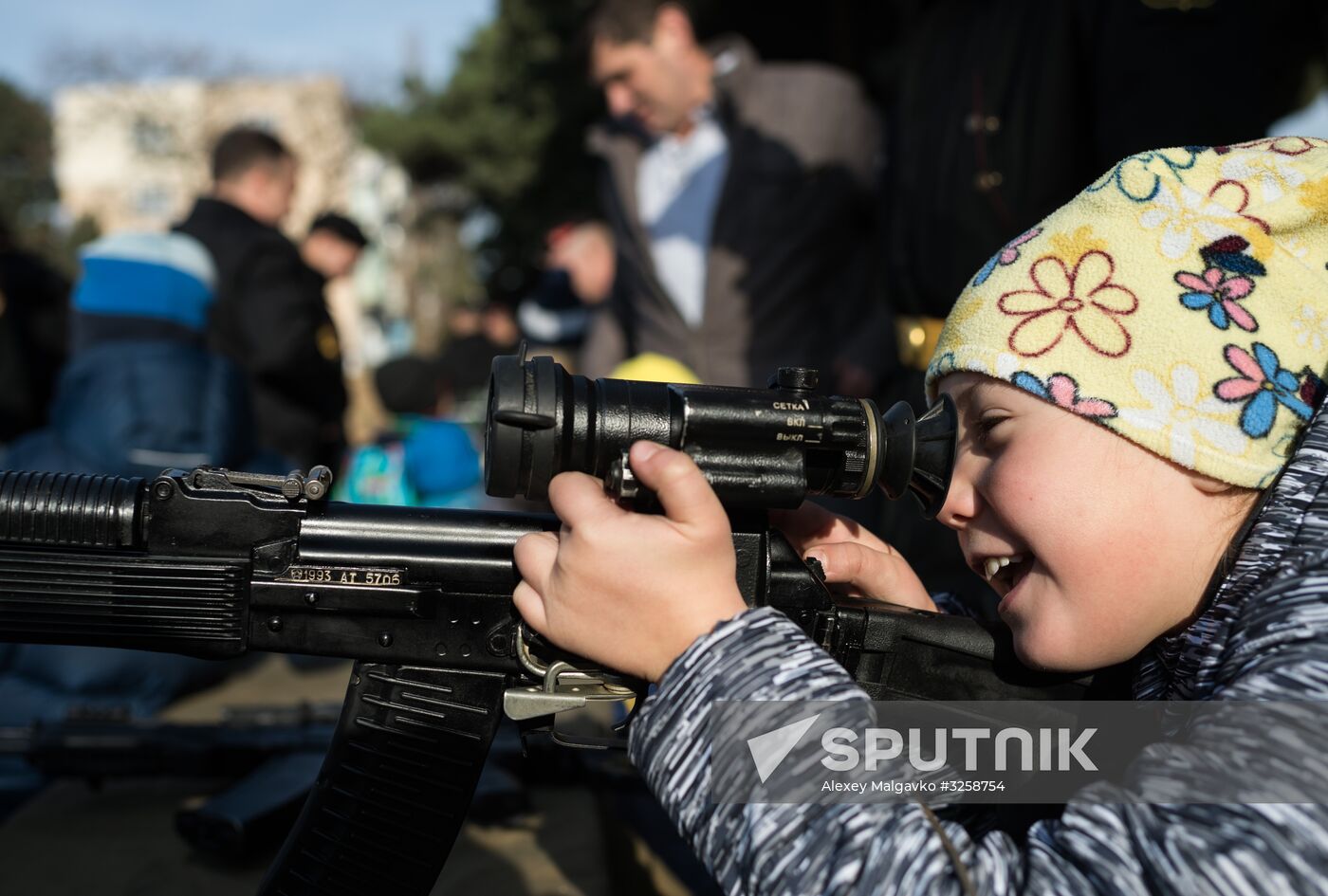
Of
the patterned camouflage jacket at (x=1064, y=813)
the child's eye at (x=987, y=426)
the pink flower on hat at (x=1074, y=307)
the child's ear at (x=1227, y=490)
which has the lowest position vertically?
the patterned camouflage jacket at (x=1064, y=813)

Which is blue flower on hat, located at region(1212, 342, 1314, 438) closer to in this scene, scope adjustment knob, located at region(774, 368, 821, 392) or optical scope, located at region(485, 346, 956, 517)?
optical scope, located at region(485, 346, 956, 517)

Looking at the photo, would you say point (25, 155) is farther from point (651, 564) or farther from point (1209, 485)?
point (1209, 485)

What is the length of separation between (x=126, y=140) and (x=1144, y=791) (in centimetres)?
1988

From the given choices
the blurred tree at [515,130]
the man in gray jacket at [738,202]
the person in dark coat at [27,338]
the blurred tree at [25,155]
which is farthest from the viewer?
the blurred tree at [25,155]

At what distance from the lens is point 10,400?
5.66 m

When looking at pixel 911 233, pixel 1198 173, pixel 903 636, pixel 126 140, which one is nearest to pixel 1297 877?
pixel 903 636

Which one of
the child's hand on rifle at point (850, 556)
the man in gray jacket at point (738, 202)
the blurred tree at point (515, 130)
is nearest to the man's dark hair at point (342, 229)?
the man in gray jacket at point (738, 202)

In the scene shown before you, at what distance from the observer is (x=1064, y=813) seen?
39.5 inches

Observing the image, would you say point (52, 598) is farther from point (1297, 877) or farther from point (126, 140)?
point (126, 140)

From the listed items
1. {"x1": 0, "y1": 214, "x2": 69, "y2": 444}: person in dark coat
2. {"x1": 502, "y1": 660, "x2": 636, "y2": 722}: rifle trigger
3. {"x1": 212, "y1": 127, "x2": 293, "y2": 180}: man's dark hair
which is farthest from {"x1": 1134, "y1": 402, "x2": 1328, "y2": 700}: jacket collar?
{"x1": 0, "y1": 214, "x2": 69, "y2": 444}: person in dark coat

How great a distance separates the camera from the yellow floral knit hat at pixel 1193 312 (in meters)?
1.13

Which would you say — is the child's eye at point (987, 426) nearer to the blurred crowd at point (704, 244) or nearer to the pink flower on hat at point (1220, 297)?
the pink flower on hat at point (1220, 297)

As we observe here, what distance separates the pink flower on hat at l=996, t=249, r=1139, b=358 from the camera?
3.86 feet

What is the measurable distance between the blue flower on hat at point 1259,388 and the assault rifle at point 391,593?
0.31 metres
